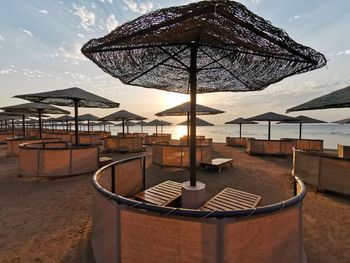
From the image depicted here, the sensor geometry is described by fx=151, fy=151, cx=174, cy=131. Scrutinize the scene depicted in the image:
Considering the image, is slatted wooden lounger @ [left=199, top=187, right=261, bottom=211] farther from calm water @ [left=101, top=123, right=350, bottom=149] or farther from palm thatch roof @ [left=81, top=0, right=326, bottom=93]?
calm water @ [left=101, top=123, right=350, bottom=149]

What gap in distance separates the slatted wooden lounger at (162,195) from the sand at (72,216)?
4.70ft

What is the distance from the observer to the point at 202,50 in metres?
3.47

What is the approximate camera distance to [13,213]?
4102 mm

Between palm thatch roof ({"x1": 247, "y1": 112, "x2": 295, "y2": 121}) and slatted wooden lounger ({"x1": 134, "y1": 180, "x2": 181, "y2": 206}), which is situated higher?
palm thatch roof ({"x1": 247, "y1": 112, "x2": 295, "y2": 121})

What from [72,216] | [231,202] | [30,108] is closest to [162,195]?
[231,202]

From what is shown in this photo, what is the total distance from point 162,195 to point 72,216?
2435 mm

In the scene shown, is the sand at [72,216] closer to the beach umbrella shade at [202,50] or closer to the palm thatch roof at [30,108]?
the beach umbrella shade at [202,50]

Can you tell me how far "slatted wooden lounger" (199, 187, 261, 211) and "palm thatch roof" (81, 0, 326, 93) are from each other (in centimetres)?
333

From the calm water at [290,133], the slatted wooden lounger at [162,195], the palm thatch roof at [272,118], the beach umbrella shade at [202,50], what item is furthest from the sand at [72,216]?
the calm water at [290,133]

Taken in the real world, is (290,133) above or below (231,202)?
below

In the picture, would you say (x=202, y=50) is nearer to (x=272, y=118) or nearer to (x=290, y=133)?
(x=272, y=118)

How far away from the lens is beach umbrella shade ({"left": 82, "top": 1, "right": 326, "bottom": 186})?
6.50ft

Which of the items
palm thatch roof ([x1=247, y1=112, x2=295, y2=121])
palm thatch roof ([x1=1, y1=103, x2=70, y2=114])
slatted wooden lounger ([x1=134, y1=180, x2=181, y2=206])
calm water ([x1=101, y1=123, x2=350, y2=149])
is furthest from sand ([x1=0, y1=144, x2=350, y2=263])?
calm water ([x1=101, y1=123, x2=350, y2=149])

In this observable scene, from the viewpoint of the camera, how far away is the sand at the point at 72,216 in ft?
9.52
